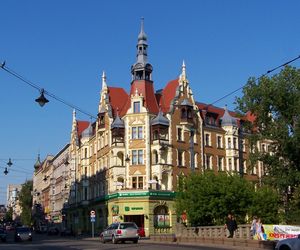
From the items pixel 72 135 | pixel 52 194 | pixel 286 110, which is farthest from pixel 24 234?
pixel 52 194

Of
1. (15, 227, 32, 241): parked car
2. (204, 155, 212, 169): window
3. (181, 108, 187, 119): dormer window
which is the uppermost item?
(181, 108, 187, 119): dormer window

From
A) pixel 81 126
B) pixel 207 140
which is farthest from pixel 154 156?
pixel 81 126

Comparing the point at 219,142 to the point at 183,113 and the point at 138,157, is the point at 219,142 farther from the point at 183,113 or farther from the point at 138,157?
the point at 138,157

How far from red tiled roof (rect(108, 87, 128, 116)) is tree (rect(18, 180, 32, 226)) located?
74.2 meters

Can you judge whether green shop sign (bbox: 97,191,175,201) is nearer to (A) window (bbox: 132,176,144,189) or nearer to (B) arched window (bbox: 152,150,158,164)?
(A) window (bbox: 132,176,144,189)

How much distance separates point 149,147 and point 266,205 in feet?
61.0

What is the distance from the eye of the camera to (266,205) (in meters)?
56.8

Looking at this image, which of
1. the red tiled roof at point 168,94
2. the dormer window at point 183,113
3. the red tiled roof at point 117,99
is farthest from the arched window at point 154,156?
the red tiled roof at point 117,99

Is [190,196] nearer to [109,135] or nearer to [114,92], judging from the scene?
[109,135]

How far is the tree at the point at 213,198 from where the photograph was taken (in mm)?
52656

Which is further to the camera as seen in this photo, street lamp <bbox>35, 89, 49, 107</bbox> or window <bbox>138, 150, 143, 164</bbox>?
window <bbox>138, 150, 143, 164</bbox>

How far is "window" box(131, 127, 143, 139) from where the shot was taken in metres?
70.4

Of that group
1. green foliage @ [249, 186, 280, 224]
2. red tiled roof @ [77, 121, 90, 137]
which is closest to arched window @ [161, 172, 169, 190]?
green foliage @ [249, 186, 280, 224]

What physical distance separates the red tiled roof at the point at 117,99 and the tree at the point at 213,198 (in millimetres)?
22358
